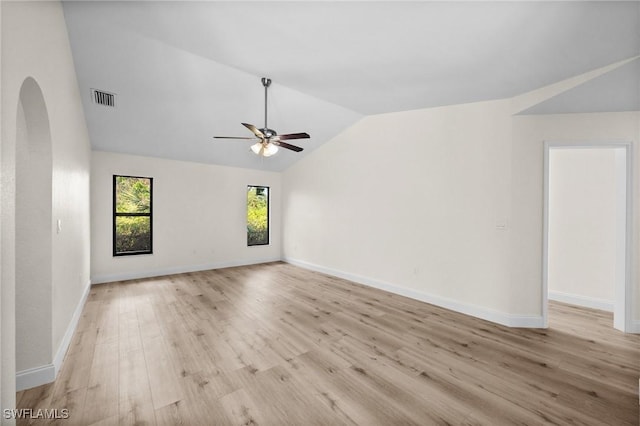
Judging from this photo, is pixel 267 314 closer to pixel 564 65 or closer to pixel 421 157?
pixel 421 157

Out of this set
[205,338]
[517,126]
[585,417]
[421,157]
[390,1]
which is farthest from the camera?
[421,157]

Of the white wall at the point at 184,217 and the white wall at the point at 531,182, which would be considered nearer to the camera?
the white wall at the point at 531,182

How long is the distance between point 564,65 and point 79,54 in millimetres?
5118

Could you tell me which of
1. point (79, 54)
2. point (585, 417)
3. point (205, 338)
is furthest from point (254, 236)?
point (585, 417)

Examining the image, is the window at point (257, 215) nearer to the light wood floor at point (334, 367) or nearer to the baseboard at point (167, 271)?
the baseboard at point (167, 271)

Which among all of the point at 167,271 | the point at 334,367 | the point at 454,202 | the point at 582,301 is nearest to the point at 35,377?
the point at 334,367

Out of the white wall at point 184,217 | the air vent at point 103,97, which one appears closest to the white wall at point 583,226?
the white wall at point 184,217

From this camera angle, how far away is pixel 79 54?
290 cm

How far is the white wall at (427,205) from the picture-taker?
3.43m

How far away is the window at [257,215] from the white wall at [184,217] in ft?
0.50

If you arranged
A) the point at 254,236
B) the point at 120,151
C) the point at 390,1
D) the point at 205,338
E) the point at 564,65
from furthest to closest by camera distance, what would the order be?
the point at 254,236 → the point at 120,151 → the point at 205,338 → the point at 564,65 → the point at 390,1

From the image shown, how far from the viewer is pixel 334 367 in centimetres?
232

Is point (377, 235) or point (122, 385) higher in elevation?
point (377, 235)

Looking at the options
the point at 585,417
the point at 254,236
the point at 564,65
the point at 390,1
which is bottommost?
the point at 585,417
